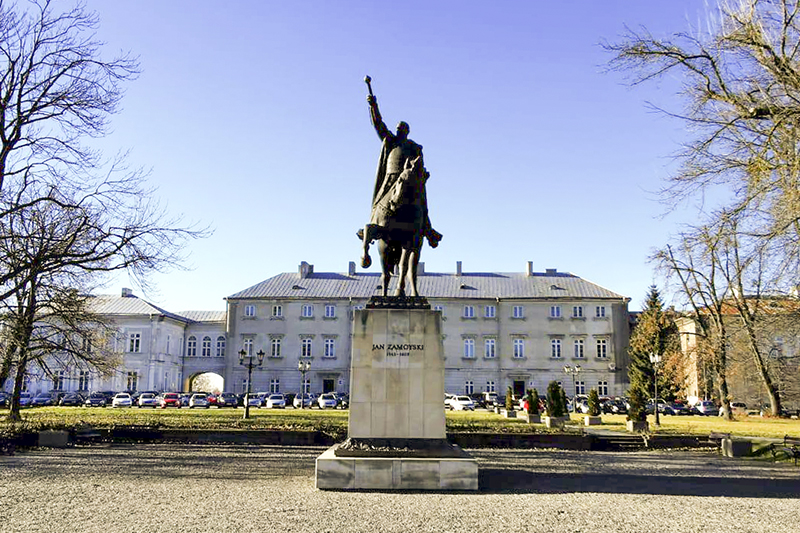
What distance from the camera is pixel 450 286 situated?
75188 millimetres

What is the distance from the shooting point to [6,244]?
68.9 ft

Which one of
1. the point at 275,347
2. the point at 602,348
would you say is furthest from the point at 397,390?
the point at 602,348

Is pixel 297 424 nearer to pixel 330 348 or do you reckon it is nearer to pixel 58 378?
pixel 58 378

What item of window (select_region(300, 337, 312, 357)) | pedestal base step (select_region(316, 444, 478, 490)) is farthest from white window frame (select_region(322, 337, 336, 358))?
pedestal base step (select_region(316, 444, 478, 490))

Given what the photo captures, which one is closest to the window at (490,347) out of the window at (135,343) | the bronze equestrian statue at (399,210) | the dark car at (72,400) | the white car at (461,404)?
the white car at (461,404)

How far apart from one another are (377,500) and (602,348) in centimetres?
6509

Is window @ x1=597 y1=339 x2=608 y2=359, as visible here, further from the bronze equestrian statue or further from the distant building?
the bronze equestrian statue

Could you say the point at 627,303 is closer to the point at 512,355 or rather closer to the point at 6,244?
the point at 512,355

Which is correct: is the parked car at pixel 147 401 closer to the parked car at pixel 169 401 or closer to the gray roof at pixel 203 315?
the parked car at pixel 169 401

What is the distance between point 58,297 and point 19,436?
4496mm

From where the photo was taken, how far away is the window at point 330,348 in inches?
2857

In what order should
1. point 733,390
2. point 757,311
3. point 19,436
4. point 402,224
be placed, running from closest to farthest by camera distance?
point 402,224 < point 19,436 < point 757,311 < point 733,390

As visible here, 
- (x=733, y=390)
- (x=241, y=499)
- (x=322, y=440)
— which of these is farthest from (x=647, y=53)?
(x=733, y=390)

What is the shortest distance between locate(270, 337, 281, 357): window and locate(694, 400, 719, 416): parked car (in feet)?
128
